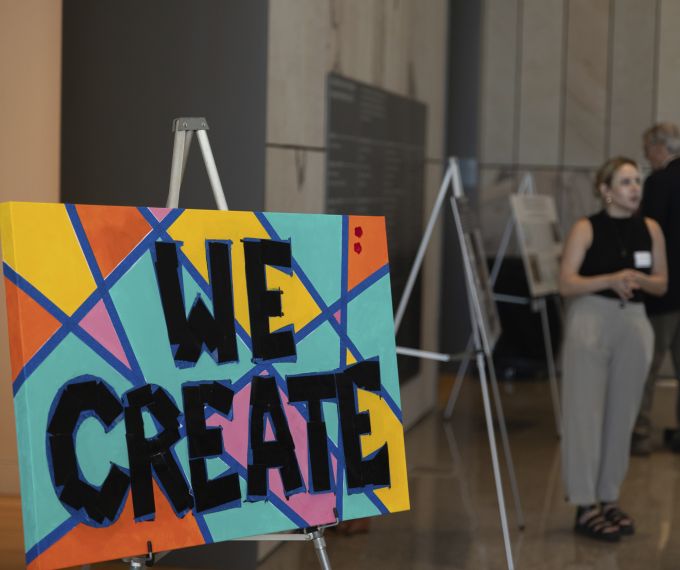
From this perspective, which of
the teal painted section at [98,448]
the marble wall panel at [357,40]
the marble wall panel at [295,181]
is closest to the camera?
the teal painted section at [98,448]

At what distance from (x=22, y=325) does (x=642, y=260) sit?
326 centimetres

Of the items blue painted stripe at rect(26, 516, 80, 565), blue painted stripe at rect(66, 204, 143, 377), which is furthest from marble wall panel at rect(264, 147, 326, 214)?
blue painted stripe at rect(26, 516, 80, 565)

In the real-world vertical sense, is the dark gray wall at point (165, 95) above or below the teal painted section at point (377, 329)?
above

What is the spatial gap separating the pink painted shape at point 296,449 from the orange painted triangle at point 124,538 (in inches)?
7.9

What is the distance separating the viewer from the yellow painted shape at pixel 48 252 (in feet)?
7.51

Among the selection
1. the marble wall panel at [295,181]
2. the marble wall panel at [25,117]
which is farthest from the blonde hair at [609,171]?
the marble wall panel at [25,117]

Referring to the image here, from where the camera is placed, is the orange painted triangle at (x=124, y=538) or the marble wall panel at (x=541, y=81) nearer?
the orange painted triangle at (x=124, y=538)

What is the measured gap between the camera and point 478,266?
5496mm

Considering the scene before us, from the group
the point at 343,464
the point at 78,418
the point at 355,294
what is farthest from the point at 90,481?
the point at 355,294

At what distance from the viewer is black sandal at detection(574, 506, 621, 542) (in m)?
4.87

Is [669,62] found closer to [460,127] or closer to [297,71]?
[460,127]

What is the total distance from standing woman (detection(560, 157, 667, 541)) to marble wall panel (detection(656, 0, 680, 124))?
5.09 m

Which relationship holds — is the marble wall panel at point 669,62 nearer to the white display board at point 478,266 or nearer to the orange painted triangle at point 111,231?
the white display board at point 478,266

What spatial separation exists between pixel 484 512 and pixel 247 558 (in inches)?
56.9
